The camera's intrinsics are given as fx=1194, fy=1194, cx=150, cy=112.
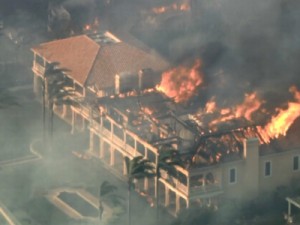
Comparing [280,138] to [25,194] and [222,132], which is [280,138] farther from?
[25,194]

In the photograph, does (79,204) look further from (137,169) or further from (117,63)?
(117,63)

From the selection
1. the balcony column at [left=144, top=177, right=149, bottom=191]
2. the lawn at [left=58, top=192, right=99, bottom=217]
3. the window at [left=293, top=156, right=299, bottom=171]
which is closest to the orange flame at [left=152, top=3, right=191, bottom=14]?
the balcony column at [left=144, top=177, right=149, bottom=191]

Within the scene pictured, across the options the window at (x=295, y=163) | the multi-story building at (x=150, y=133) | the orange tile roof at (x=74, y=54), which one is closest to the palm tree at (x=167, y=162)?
the multi-story building at (x=150, y=133)

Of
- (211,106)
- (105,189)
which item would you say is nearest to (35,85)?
(211,106)

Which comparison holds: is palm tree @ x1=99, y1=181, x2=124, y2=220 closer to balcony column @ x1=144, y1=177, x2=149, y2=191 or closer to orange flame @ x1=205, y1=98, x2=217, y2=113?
balcony column @ x1=144, y1=177, x2=149, y2=191

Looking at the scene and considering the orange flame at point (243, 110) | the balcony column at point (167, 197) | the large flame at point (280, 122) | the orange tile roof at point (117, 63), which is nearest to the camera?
the balcony column at point (167, 197)

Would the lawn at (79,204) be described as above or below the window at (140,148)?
below

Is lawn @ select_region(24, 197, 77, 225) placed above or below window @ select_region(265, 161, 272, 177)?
below

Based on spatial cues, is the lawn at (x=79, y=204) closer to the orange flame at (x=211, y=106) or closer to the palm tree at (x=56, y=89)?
the palm tree at (x=56, y=89)
